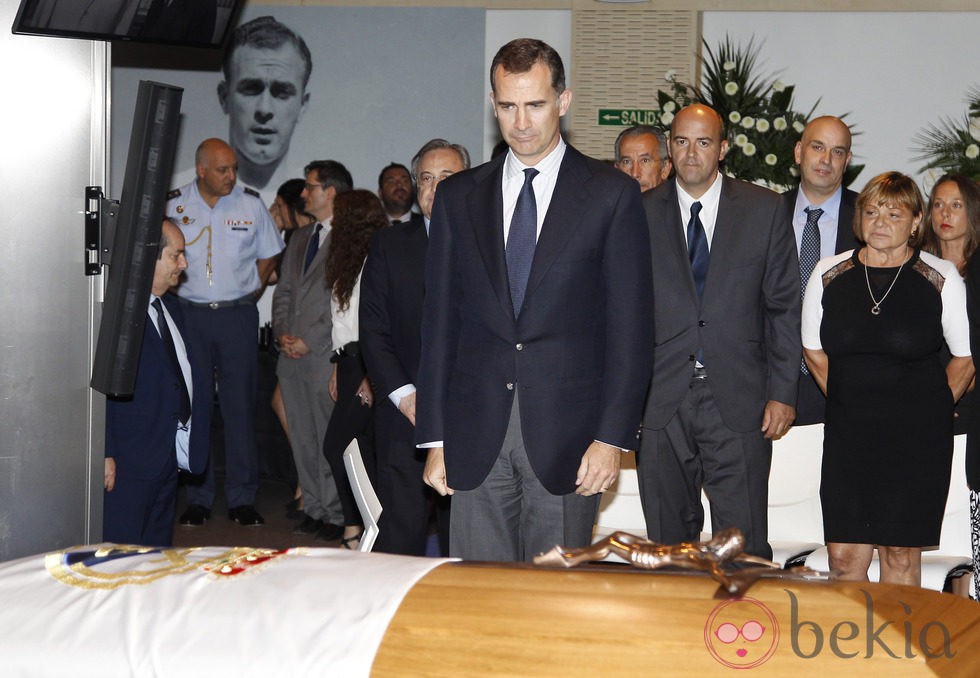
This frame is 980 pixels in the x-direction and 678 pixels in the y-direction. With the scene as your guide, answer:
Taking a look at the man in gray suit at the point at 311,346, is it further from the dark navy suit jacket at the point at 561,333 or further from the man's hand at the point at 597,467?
the man's hand at the point at 597,467

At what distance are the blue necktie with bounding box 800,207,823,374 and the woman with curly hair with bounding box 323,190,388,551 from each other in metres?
1.89

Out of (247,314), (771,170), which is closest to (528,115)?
(771,170)

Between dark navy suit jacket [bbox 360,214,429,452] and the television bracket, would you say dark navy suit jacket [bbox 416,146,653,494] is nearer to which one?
the television bracket

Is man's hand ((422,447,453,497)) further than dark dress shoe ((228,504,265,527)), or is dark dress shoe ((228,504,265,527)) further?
dark dress shoe ((228,504,265,527))

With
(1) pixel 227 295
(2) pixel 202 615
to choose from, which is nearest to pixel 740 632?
(2) pixel 202 615

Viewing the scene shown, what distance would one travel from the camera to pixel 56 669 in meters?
1.64

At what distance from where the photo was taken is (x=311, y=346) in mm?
6199

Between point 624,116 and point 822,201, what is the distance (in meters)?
3.89

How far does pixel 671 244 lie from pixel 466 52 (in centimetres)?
516

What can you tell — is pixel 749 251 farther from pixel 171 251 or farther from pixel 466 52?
pixel 466 52

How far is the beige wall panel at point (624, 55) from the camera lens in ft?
27.3

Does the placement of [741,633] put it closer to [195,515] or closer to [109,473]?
[109,473]

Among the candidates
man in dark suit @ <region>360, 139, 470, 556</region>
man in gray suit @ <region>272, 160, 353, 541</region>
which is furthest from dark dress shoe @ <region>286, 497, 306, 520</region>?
man in dark suit @ <region>360, 139, 470, 556</region>

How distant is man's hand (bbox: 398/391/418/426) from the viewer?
12.7ft
